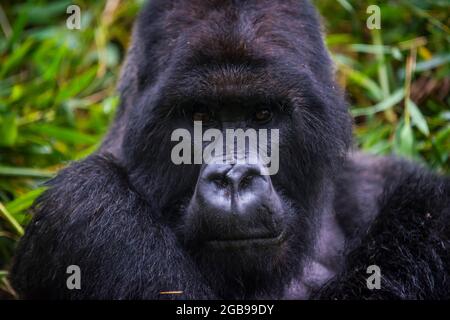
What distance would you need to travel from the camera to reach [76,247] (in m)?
3.62

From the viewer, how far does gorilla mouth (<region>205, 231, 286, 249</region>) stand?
135 inches

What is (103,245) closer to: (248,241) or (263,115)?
(248,241)

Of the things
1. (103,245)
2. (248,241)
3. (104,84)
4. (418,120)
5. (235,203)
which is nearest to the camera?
(235,203)

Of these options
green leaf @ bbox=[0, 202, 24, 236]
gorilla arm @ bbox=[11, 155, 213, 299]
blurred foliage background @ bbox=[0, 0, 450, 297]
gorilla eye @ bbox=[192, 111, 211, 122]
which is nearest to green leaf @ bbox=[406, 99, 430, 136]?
blurred foliage background @ bbox=[0, 0, 450, 297]

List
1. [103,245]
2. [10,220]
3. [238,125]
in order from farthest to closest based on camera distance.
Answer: [10,220] → [238,125] → [103,245]

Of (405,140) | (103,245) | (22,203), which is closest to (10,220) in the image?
(22,203)

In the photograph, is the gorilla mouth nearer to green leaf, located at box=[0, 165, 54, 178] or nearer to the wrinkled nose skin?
the wrinkled nose skin

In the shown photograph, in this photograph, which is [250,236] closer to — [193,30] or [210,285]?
[210,285]

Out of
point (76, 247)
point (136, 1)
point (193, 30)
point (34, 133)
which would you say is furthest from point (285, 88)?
point (136, 1)

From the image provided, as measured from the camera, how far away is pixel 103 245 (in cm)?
360

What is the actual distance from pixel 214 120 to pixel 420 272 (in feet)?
4.09

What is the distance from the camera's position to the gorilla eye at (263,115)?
3.73 meters

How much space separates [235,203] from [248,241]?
0.73ft

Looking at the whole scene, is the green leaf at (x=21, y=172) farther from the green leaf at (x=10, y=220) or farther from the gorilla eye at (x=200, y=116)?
the gorilla eye at (x=200, y=116)
